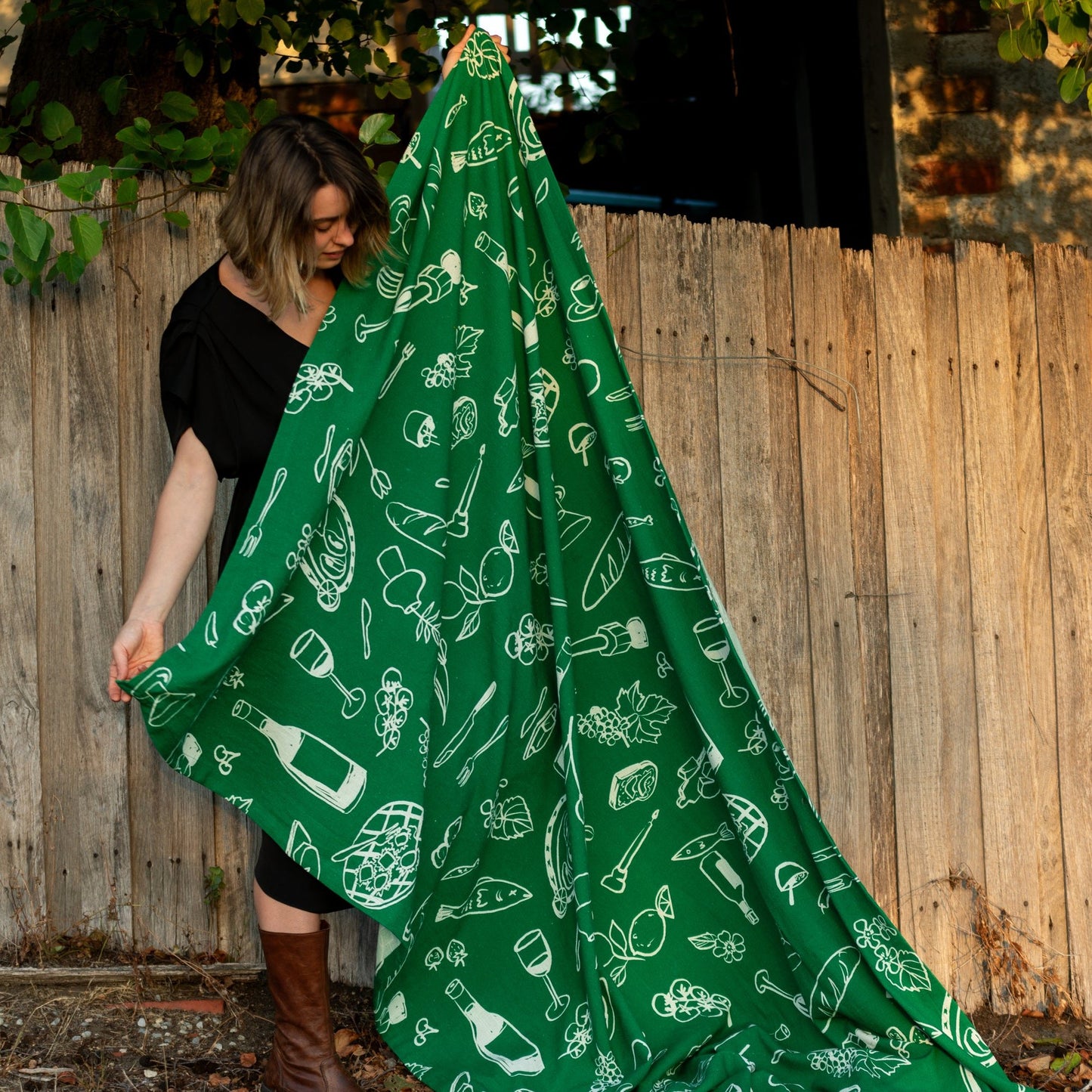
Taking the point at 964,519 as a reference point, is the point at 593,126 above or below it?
above

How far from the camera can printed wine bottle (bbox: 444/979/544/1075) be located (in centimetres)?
250

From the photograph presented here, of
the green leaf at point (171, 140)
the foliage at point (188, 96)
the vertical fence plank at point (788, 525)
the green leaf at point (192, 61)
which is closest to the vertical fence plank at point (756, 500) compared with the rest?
the vertical fence plank at point (788, 525)

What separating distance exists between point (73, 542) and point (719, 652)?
60.2 inches

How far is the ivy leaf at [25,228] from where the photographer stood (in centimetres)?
243

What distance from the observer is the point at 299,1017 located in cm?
237

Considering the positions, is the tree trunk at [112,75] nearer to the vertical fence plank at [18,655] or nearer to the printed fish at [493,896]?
the vertical fence plank at [18,655]

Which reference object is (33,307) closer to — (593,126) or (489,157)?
(489,157)

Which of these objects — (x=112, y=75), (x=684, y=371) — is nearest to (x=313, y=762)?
(x=684, y=371)

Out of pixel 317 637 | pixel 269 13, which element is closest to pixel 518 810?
pixel 317 637

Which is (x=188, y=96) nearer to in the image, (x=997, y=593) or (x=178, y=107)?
(x=178, y=107)

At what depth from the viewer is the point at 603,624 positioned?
8.67 feet

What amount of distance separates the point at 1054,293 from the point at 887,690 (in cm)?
115

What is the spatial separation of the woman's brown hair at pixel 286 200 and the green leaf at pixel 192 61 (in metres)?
0.96

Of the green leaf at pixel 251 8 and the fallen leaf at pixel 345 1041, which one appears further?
the green leaf at pixel 251 8
